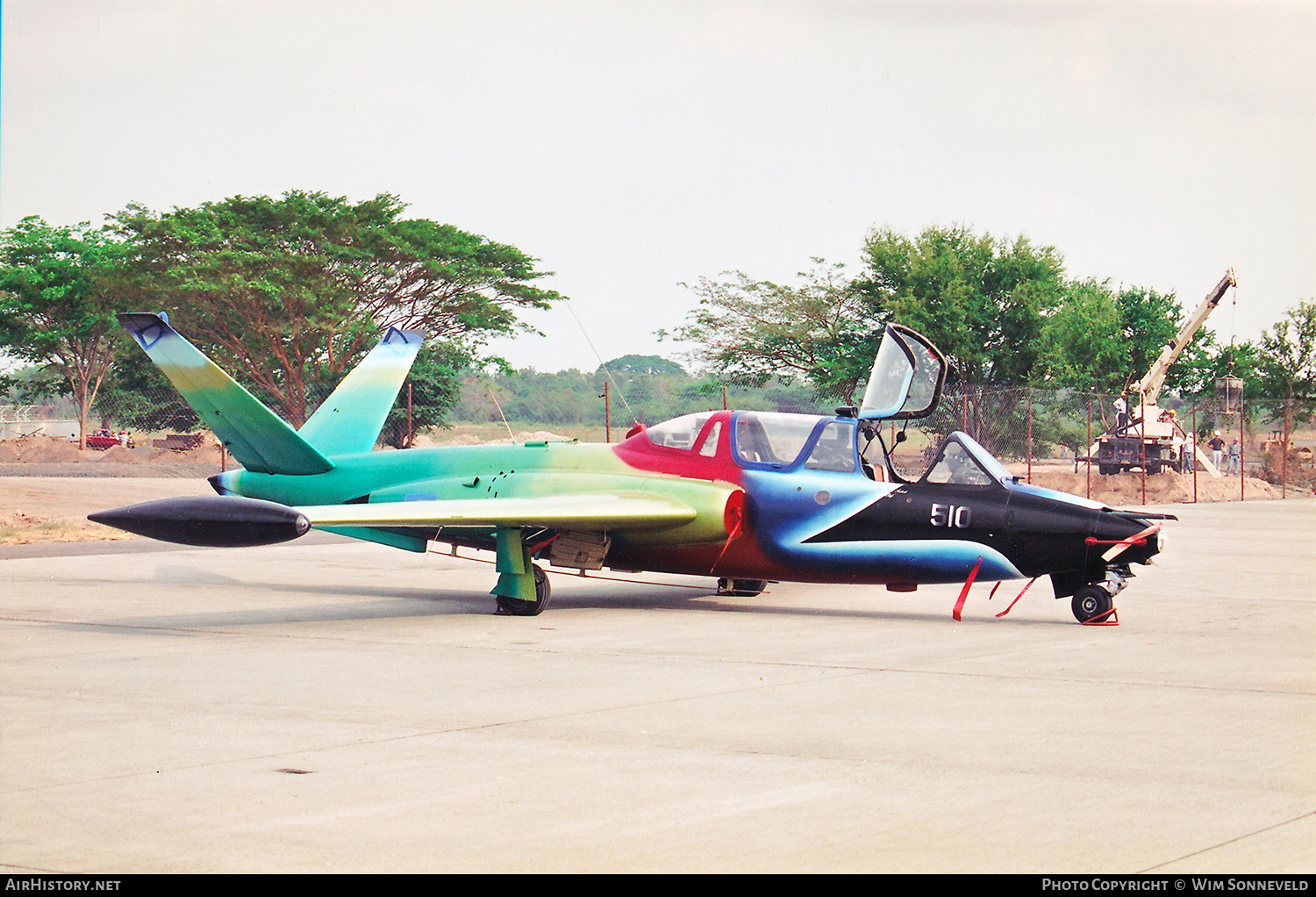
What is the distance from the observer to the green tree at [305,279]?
50219 mm

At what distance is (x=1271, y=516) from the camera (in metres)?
32.0

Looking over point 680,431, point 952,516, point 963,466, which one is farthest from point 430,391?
point 952,516

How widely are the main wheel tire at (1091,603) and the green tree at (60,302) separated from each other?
159 feet

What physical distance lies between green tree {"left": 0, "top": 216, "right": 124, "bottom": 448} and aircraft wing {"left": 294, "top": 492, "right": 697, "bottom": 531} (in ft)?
148

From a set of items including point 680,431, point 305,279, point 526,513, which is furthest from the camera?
point 305,279

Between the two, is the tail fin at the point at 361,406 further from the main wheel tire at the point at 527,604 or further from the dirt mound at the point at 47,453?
the dirt mound at the point at 47,453

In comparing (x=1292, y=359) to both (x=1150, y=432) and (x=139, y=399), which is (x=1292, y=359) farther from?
(x=139, y=399)

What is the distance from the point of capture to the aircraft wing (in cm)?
1269

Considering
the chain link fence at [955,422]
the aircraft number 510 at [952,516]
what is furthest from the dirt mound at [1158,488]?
the aircraft number 510 at [952,516]

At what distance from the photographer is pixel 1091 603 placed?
1302 centimetres

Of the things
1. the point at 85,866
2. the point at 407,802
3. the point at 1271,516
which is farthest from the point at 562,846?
the point at 1271,516

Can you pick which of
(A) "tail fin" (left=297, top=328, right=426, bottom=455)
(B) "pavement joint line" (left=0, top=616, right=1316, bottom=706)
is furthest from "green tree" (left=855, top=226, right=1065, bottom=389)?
(B) "pavement joint line" (left=0, top=616, right=1316, bottom=706)

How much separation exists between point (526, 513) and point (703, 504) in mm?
1860
